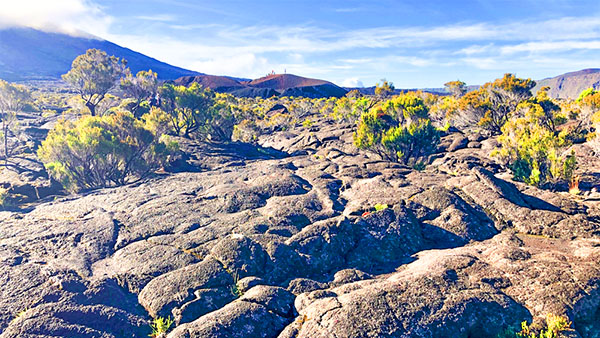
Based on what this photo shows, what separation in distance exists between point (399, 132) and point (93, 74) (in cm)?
4905

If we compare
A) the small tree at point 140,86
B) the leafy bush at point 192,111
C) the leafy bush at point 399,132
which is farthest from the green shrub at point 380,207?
the small tree at point 140,86

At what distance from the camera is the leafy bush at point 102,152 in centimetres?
2558

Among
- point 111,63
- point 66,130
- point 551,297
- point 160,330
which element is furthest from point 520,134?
point 111,63

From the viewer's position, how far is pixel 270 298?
30.3ft

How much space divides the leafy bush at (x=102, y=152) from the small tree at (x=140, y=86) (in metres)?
21.5

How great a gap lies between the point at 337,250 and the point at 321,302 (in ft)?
12.8

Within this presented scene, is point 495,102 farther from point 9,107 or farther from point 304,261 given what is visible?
point 9,107

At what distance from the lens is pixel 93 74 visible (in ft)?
161

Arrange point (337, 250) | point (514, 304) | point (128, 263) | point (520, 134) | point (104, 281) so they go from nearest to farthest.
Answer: point (514, 304), point (104, 281), point (128, 263), point (337, 250), point (520, 134)

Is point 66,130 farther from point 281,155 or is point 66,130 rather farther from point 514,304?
point 514,304

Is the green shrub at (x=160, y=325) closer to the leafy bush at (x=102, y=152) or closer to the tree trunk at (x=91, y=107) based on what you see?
the leafy bush at (x=102, y=152)

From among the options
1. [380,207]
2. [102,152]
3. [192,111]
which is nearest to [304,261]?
[380,207]

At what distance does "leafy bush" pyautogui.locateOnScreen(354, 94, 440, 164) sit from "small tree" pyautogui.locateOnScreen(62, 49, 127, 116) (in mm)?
43454

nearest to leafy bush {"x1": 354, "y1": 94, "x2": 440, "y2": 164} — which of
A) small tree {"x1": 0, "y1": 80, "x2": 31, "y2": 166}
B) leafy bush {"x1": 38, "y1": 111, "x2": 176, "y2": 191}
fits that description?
leafy bush {"x1": 38, "y1": 111, "x2": 176, "y2": 191}
